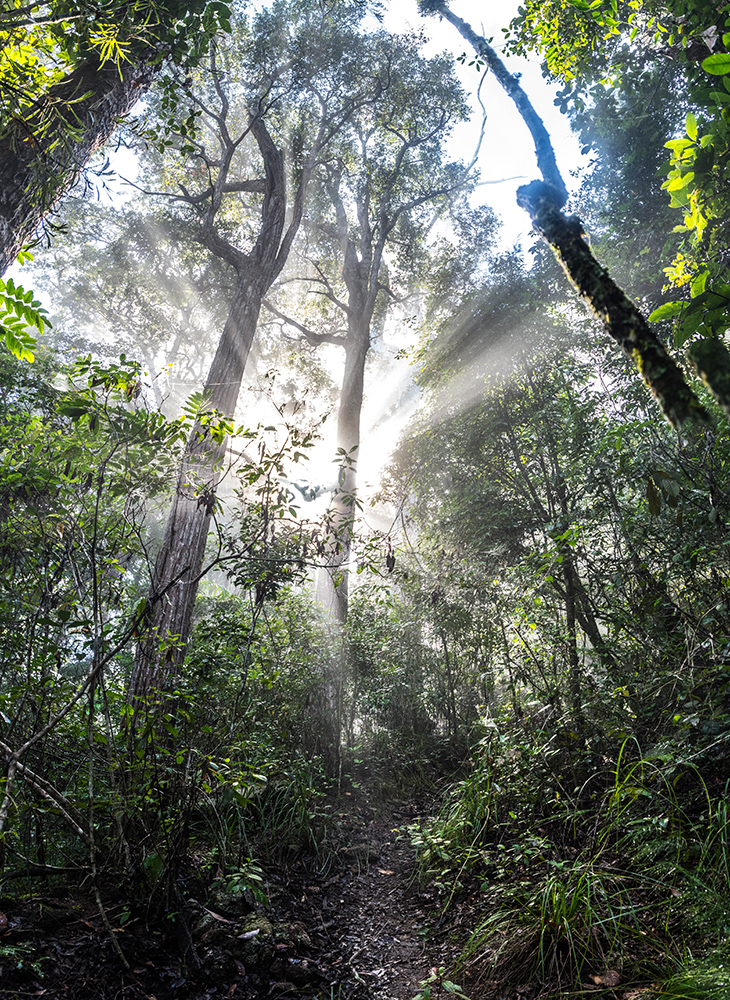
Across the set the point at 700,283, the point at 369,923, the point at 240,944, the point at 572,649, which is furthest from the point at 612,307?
the point at 369,923

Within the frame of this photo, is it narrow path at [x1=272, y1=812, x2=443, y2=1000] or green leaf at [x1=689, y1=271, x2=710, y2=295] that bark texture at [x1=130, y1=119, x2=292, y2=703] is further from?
green leaf at [x1=689, y1=271, x2=710, y2=295]

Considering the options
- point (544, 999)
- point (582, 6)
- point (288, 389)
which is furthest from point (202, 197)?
point (544, 999)

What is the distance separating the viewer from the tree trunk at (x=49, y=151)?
7.87 ft

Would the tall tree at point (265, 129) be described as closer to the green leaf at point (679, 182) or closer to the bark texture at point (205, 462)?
the bark texture at point (205, 462)

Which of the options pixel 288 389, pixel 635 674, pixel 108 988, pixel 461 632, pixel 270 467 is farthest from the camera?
pixel 288 389

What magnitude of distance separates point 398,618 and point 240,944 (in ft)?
13.5

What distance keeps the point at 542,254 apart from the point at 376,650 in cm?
591

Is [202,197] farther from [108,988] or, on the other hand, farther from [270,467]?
[108,988]

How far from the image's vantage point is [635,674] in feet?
10.6

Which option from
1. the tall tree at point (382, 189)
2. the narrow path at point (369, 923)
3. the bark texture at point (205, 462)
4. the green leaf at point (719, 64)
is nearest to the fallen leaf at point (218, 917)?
the narrow path at point (369, 923)

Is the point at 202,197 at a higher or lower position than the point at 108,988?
higher

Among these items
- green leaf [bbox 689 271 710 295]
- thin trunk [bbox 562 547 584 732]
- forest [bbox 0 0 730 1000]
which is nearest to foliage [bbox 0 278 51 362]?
forest [bbox 0 0 730 1000]

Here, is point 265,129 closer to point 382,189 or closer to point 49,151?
point 382,189

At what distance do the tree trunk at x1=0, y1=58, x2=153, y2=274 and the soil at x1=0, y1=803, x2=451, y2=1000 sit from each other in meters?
3.09
